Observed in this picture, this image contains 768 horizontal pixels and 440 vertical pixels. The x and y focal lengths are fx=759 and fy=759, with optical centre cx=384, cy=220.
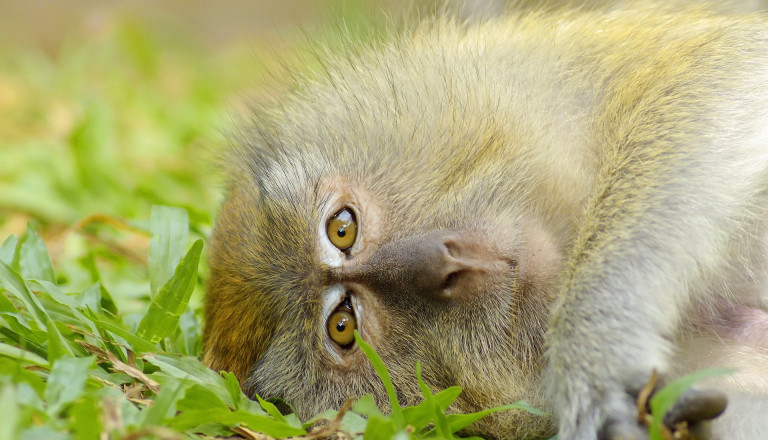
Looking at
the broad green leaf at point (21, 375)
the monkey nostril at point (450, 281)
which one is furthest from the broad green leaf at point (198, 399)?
the monkey nostril at point (450, 281)

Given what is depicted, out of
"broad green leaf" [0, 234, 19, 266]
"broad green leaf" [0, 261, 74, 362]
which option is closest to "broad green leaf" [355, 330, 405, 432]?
"broad green leaf" [0, 261, 74, 362]

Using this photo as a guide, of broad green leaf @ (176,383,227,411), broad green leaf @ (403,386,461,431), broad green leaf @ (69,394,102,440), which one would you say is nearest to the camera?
broad green leaf @ (69,394,102,440)

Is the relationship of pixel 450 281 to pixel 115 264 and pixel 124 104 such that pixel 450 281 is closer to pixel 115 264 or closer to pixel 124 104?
pixel 115 264

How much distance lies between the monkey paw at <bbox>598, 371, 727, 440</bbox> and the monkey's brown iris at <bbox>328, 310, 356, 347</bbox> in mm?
987

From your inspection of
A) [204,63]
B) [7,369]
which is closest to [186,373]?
[7,369]

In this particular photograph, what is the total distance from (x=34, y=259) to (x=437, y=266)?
1799 millimetres

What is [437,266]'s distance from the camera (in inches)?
101

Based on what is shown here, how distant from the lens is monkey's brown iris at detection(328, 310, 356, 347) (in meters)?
2.75

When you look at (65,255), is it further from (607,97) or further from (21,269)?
(607,97)

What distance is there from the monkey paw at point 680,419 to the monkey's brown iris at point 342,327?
987mm

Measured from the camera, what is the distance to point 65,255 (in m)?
4.13

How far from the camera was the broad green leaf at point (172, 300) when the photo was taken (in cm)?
280

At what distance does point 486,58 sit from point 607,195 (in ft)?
3.12

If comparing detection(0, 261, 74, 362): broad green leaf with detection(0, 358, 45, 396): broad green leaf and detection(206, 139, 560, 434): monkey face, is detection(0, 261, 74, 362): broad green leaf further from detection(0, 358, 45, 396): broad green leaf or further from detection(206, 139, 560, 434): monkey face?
detection(206, 139, 560, 434): monkey face
